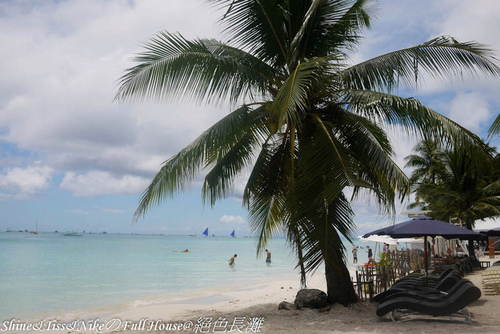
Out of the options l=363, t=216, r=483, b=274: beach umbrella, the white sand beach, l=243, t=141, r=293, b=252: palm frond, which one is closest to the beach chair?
the white sand beach

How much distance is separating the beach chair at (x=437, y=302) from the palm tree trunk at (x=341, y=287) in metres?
1.58

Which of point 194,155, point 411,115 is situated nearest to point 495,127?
point 411,115

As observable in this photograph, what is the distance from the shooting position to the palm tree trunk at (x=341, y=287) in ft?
30.7

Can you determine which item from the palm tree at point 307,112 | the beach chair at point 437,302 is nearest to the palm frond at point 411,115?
the palm tree at point 307,112

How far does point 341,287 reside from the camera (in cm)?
941

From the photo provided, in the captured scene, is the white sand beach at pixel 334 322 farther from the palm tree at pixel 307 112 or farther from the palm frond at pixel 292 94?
the palm frond at pixel 292 94

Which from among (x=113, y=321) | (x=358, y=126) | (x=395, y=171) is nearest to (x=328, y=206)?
(x=395, y=171)

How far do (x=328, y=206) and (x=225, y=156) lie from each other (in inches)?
119

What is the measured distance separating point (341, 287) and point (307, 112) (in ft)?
12.5

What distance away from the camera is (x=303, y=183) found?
827 centimetres

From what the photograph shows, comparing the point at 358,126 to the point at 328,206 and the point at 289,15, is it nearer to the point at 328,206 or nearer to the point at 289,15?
the point at 328,206

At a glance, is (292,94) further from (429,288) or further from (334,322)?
(429,288)

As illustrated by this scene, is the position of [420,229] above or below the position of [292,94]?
below

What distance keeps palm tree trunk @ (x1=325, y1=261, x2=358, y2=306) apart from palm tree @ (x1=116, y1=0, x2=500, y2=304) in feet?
0.08
